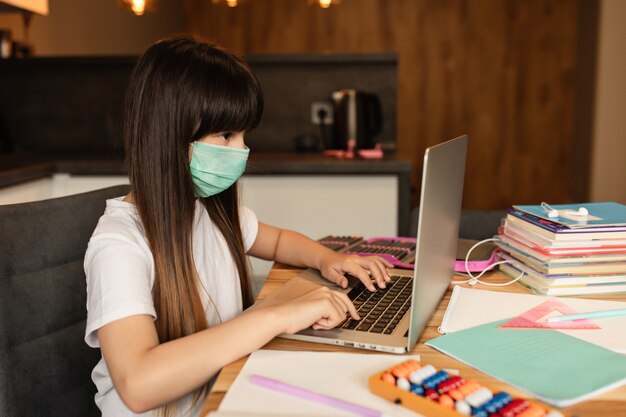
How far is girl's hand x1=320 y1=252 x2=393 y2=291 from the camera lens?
1.10m

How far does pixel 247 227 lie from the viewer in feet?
4.44

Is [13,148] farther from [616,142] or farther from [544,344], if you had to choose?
[616,142]

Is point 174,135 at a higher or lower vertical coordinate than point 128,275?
higher

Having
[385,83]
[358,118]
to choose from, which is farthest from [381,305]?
[385,83]

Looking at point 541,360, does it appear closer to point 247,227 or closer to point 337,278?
point 337,278

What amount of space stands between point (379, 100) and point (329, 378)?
82.1 inches

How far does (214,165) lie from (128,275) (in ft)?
0.81

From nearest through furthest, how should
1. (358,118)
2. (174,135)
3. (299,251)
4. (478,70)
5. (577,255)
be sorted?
1. (174,135)
2. (577,255)
3. (299,251)
4. (358,118)
5. (478,70)

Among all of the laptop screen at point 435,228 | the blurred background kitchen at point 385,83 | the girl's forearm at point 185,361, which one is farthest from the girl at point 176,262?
the blurred background kitchen at point 385,83

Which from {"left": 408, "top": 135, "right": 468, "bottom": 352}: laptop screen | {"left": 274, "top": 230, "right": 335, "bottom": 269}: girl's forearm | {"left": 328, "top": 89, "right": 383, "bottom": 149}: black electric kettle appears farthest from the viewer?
{"left": 328, "top": 89, "right": 383, "bottom": 149}: black electric kettle

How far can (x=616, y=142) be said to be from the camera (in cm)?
364

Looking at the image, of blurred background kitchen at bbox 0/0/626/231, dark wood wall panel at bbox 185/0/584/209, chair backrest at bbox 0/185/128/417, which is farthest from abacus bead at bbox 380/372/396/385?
dark wood wall panel at bbox 185/0/584/209

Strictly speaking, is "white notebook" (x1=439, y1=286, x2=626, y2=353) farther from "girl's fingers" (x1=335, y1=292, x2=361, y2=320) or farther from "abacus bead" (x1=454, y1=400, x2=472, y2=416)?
"abacus bead" (x1=454, y1=400, x2=472, y2=416)

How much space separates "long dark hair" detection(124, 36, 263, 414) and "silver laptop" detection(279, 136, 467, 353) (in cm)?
17
